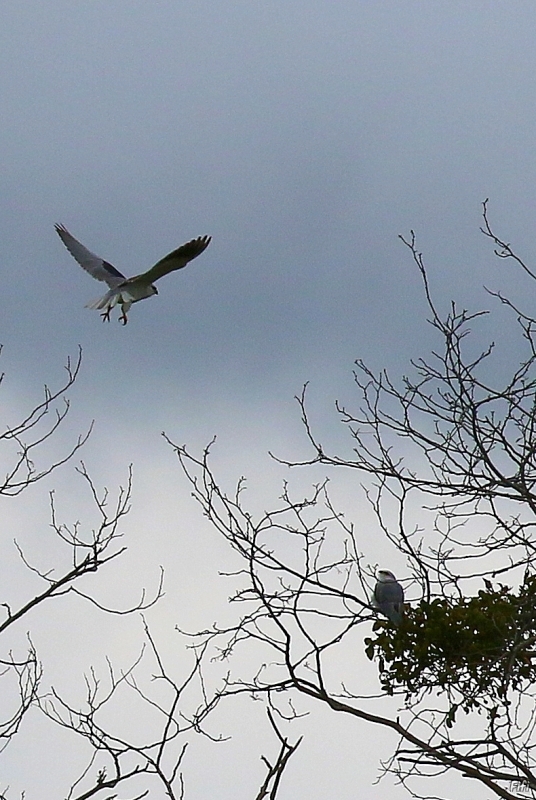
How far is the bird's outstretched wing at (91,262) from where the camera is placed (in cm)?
838

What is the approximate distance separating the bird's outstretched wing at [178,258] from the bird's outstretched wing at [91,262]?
0.26 metres

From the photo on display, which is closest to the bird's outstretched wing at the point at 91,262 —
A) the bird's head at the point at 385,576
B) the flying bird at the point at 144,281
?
the flying bird at the point at 144,281

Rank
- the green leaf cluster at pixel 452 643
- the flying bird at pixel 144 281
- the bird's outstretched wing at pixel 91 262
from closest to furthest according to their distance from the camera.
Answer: the green leaf cluster at pixel 452 643 → the flying bird at pixel 144 281 → the bird's outstretched wing at pixel 91 262

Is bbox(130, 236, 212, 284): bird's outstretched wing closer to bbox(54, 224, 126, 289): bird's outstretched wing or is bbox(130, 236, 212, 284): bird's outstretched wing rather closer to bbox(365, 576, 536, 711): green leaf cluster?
bbox(54, 224, 126, 289): bird's outstretched wing

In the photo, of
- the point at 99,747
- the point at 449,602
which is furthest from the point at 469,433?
the point at 99,747

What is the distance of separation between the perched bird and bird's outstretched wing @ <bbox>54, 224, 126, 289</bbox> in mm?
2861

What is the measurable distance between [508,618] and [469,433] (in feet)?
4.15

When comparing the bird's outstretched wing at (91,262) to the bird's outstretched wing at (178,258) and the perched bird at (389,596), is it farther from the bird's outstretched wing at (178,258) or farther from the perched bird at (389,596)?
the perched bird at (389,596)

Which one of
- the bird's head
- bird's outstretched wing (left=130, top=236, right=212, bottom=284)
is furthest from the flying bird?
the bird's head

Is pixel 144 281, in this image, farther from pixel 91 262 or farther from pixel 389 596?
pixel 389 596

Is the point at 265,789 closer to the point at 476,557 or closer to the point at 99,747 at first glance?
the point at 99,747

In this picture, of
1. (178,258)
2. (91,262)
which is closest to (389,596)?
(178,258)

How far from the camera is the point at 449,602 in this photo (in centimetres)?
588

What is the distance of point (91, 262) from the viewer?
8883mm
